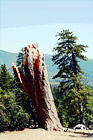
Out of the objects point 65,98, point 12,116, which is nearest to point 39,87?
point 12,116

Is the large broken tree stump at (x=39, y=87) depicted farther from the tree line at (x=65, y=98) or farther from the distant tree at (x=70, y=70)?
the distant tree at (x=70, y=70)

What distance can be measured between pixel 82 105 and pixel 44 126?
7.83 m

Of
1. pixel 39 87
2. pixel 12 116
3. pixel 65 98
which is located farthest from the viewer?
pixel 65 98

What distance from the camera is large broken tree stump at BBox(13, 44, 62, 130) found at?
14.0m

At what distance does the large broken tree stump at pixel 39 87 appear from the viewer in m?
14.0

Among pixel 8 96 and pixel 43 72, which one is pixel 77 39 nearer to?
pixel 43 72

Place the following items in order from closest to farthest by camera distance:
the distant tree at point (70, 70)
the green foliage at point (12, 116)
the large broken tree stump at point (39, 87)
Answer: the large broken tree stump at point (39, 87) → the green foliage at point (12, 116) → the distant tree at point (70, 70)

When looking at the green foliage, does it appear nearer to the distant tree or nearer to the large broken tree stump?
the large broken tree stump

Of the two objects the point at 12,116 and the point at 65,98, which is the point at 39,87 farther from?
the point at 65,98

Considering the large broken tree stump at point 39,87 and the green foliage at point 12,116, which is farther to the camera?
the green foliage at point 12,116

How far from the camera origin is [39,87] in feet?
46.8

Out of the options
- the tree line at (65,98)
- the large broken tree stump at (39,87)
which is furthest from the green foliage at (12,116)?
the large broken tree stump at (39,87)

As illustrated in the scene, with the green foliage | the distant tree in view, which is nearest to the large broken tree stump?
the green foliage

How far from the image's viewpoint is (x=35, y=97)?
14.5 metres
